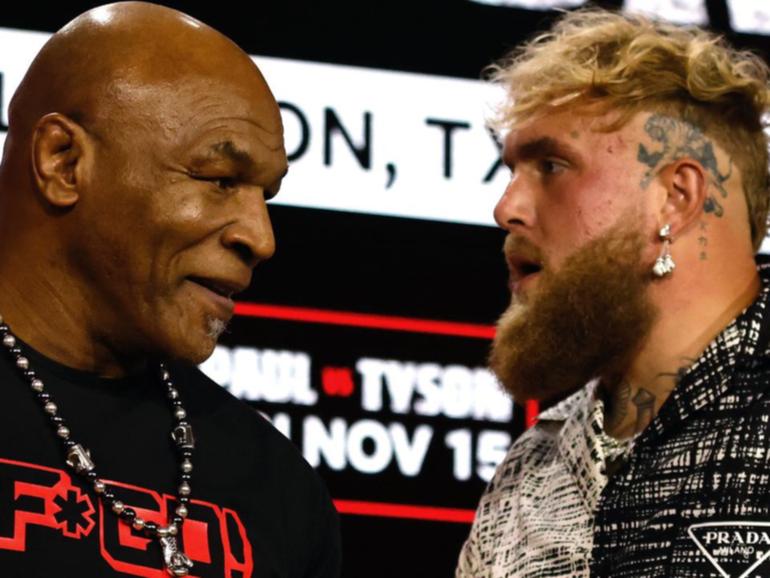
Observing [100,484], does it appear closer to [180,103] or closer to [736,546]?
[180,103]

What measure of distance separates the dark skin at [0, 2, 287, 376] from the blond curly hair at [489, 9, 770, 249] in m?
0.82

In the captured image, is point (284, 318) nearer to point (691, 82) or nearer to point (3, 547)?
point (691, 82)

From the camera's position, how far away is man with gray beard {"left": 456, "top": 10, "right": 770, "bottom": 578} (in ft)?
6.98

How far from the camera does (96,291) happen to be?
1.62 meters

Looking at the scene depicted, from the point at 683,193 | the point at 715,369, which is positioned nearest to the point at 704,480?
the point at 715,369

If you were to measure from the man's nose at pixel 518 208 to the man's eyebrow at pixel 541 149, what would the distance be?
0.12ft

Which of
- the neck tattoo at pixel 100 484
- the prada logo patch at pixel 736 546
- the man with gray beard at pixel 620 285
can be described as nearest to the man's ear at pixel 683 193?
the man with gray beard at pixel 620 285

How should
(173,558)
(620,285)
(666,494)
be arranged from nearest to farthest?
(173,558), (666,494), (620,285)

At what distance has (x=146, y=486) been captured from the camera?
1.60 metres

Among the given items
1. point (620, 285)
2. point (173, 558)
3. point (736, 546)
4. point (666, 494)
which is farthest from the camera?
point (620, 285)

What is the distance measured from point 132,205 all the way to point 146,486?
0.91ft

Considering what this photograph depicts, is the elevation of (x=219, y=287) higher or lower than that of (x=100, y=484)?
higher

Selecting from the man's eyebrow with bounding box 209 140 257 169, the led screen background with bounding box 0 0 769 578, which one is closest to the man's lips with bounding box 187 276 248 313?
the man's eyebrow with bounding box 209 140 257 169

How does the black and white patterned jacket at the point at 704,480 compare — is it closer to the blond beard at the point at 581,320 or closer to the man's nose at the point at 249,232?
the blond beard at the point at 581,320
